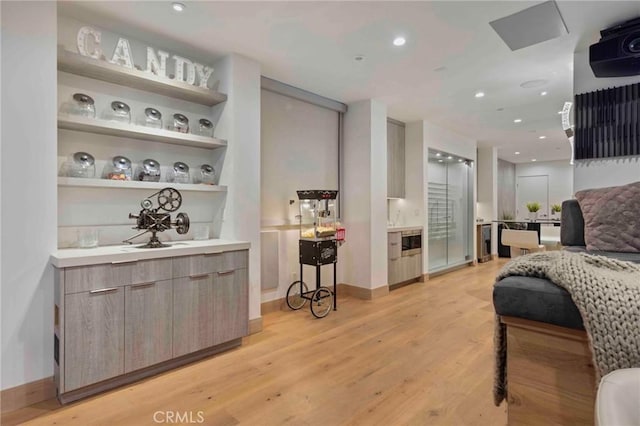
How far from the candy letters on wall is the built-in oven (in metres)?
3.74

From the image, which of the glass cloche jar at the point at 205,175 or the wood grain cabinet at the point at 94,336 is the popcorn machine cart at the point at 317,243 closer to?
the glass cloche jar at the point at 205,175

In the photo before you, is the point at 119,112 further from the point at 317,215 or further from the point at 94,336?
the point at 317,215

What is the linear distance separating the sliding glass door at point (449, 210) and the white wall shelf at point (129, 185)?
4304mm

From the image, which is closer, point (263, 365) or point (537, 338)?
point (537, 338)

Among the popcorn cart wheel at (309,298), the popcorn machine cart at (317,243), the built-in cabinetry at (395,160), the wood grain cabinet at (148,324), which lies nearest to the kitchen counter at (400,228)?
the built-in cabinetry at (395,160)

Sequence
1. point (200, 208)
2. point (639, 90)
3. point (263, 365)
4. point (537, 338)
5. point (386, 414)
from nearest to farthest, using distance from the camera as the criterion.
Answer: point (537, 338), point (386, 414), point (263, 365), point (639, 90), point (200, 208)

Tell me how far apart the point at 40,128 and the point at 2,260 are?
0.89 meters

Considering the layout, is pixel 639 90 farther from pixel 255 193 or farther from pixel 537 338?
pixel 255 193

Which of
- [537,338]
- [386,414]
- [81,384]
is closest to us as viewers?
[537,338]

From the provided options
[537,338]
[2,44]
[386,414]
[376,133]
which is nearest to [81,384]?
[386,414]

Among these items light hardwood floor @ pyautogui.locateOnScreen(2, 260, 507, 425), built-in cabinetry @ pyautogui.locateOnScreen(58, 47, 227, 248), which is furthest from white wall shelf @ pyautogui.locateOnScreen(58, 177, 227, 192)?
light hardwood floor @ pyautogui.locateOnScreen(2, 260, 507, 425)

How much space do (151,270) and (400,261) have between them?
3.81 meters

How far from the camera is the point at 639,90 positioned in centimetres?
296

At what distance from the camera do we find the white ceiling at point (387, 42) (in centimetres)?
254
